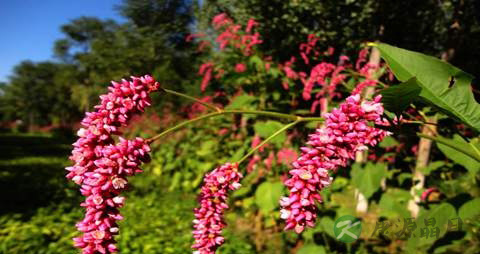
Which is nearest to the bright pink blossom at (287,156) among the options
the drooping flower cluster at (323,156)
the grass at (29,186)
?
the grass at (29,186)

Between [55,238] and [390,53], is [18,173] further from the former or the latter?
[390,53]

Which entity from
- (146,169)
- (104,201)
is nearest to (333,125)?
(104,201)

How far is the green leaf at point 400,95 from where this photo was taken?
2.72 ft

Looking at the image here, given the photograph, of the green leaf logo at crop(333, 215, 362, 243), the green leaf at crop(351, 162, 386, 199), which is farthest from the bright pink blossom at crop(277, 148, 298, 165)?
the green leaf logo at crop(333, 215, 362, 243)

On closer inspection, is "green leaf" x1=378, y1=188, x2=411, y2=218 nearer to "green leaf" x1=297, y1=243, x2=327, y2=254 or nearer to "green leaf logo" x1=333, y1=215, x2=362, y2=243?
"green leaf" x1=297, y1=243, x2=327, y2=254

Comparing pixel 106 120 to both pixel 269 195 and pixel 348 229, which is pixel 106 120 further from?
pixel 269 195

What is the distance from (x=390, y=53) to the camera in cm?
96

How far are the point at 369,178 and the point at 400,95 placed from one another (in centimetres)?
259

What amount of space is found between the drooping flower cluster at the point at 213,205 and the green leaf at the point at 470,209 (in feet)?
5.30

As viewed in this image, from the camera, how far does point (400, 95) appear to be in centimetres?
86

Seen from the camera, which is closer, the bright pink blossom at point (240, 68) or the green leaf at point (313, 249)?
the green leaf at point (313, 249)

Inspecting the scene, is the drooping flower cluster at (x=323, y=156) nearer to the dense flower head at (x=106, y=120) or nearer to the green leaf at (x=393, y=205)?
the dense flower head at (x=106, y=120)

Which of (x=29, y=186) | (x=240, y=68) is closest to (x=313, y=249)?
(x=240, y=68)

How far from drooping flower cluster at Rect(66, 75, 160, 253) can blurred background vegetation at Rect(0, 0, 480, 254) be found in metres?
1.83
